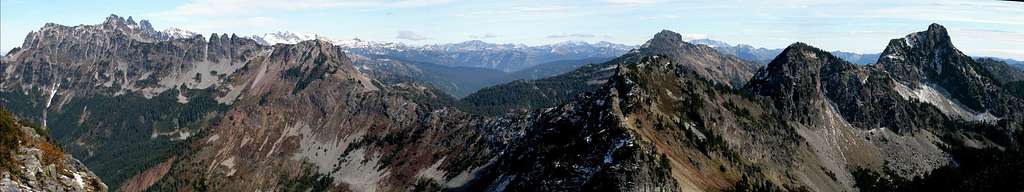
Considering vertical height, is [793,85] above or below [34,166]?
below

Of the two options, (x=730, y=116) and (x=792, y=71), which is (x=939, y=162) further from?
(x=730, y=116)

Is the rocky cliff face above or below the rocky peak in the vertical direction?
above

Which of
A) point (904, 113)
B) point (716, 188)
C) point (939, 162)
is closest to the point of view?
point (716, 188)

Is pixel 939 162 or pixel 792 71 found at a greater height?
pixel 792 71

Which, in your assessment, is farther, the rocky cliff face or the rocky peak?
the rocky peak

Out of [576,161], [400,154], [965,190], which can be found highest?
[576,161]

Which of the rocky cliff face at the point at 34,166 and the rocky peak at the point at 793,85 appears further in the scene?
the rocky peak at the point at 793,85

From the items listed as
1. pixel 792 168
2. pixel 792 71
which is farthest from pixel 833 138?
pixel 792 168

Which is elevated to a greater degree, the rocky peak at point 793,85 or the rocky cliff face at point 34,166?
the rocky cliff face at point 34,166
